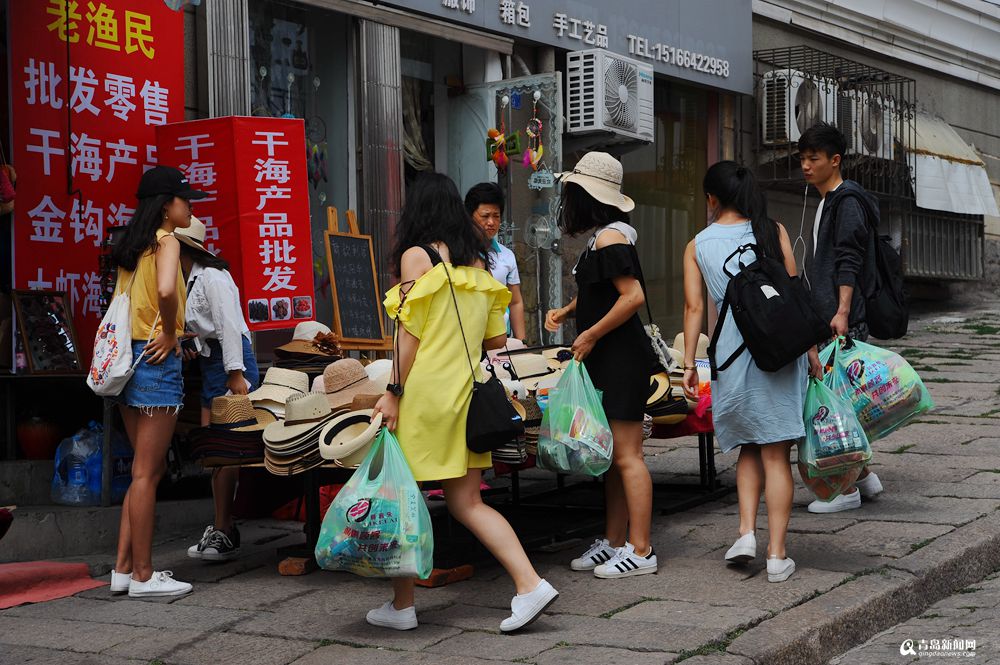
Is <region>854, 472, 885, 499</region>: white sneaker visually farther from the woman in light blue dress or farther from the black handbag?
the black handbag

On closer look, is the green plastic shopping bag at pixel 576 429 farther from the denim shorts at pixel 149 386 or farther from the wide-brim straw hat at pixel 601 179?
the denim shorts at pixel 149 386

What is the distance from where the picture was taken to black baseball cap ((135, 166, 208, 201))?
5395 millimetres

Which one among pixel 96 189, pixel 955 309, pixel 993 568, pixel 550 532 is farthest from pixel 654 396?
pixel 955 309

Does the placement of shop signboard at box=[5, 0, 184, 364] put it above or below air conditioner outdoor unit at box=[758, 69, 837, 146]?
below

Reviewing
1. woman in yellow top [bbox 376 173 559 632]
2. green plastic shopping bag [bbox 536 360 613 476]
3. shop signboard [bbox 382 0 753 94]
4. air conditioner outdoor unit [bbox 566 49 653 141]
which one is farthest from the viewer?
air conditioner outdoor unit [bbox 566 49 653 141]

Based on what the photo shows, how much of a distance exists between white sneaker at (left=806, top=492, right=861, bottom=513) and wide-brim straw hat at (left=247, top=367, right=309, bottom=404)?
2659 millimetres

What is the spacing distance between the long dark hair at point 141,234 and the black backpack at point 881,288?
3305mm

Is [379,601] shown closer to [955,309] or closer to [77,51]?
[77,51]

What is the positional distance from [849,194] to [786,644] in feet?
9.22

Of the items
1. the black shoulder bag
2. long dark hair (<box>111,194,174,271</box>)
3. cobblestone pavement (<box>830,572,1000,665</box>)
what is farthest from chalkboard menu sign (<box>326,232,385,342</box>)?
cobblestone pavement (<box>830,572,1000,665</box>)

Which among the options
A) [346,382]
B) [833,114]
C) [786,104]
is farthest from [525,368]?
[833,114]

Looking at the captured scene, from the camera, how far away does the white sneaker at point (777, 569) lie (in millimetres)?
4961

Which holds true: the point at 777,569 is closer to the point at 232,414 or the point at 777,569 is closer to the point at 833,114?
the point at 232,414

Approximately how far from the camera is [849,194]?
625 cm
